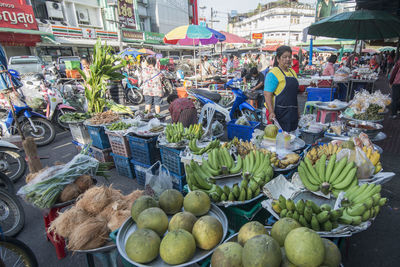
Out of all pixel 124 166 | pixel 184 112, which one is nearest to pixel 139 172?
pixel 124 166

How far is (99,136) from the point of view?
175 inches

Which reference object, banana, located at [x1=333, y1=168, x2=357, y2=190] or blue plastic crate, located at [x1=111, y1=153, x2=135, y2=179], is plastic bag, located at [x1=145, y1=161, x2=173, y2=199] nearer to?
banana, located at [x1=333, y1=168, x2=357, y2=190]

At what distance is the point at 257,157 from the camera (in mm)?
2379

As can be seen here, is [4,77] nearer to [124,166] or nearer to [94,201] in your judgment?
[124,166]

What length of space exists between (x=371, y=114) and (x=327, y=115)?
168 cm

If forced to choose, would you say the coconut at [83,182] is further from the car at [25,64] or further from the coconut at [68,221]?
the car at [25,64]

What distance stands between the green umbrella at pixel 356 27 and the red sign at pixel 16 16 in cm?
1987

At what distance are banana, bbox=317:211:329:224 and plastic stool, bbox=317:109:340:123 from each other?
4.14 m

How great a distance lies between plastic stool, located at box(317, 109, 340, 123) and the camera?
16.5ft

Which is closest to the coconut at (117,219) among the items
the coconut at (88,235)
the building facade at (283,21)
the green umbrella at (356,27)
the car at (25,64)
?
the coconut at (88,235)

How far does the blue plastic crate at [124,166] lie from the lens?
4145 mm

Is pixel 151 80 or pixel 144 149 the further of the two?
pixel 151 80

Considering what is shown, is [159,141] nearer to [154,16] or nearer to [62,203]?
[62,203]

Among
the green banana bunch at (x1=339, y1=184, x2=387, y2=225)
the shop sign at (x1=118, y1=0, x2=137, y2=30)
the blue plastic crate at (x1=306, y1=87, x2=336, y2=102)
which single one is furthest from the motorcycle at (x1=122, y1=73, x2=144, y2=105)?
the shop sign at (x1=118, y1=0, x2=137, y2=30)
